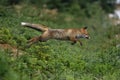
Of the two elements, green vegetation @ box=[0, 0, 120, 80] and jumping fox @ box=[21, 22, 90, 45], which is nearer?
green vegetation @ box=[0, 0, 120, 80]

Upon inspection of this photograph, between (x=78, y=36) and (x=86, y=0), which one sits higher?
(x=78, y=36)

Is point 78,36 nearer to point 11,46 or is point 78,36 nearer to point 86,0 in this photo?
point 11,46

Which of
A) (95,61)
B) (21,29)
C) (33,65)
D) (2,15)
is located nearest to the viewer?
(33,65)

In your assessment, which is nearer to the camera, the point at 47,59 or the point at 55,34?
the point at 47,59

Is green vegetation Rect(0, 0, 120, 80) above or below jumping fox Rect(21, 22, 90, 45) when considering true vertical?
below

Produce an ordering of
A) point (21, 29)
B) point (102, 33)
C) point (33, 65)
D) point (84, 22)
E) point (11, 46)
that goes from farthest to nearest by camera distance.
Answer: point (84, 22)
point (102, 33)
point (21, 29)
point (11, 46)
point (33, 65)

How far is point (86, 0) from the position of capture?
39.4 metres

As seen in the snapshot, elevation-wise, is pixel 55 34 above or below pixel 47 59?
above

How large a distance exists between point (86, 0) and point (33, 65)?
26.3 meters

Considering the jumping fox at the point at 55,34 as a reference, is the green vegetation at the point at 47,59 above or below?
below

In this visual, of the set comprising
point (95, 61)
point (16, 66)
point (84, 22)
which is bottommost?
point (84, 22)

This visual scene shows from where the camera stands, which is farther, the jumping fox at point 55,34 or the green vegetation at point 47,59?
the jumping fox at point 55,34

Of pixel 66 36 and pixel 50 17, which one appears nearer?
pixel 66 36

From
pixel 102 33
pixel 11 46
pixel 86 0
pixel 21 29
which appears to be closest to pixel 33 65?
pixel 11 46
